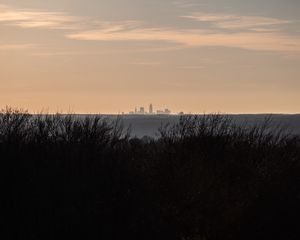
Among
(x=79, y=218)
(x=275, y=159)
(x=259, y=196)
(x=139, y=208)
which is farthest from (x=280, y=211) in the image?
(x=79, y=218)

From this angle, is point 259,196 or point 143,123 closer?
point 259,196

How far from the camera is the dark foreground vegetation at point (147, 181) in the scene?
680 inches

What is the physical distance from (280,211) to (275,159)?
351 cm

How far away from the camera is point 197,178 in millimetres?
23234

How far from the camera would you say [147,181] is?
69.7 ft

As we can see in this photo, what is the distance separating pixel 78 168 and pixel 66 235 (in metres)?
2.43

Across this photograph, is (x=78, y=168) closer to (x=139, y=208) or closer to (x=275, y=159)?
(x=139, y=208)

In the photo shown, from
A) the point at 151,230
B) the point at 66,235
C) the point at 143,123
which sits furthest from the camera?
the point at 143,123

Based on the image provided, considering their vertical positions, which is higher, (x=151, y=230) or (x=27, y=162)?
(x=27, y=162)

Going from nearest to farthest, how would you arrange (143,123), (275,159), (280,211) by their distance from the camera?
(280,211) → (275,159) → (143,123)

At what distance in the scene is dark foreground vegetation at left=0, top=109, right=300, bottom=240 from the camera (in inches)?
680

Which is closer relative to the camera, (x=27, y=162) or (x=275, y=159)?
(x=27, y=162)

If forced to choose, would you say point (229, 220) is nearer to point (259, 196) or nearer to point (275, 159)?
point (259, 196)

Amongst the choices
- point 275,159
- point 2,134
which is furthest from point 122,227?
point 275,159
